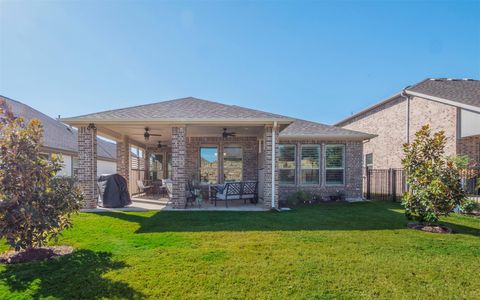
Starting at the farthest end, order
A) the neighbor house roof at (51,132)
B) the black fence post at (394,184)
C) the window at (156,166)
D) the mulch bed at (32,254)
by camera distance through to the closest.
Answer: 1. the neighbor house roof at (51,132)
2. the window at (156,166)
3. the black fence post at (394,184)
4. the mulch bed at (32,254)

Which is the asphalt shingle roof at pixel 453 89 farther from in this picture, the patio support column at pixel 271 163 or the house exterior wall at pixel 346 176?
the patio support column at pixel 271 163

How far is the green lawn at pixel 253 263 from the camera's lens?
3.20m

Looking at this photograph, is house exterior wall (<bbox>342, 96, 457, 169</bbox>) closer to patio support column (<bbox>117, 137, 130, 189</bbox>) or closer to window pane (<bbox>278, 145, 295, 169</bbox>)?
window pane (<bbox>278, 145, 295, 169</bbox>)

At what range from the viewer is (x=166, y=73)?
42.0 feet

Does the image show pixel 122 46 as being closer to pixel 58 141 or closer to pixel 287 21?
pixel 287 21

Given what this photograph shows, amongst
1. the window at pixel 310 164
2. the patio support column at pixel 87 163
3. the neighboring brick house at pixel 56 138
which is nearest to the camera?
the patio support column at pixel 87 163

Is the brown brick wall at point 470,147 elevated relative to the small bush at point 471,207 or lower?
elevated

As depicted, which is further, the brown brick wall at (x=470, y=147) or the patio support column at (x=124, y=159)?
the patio support column at (x=124, y=159)

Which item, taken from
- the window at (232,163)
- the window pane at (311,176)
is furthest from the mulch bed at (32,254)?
the window pane at (311,176)

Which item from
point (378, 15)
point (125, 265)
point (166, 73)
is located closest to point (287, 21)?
point (378, 15)

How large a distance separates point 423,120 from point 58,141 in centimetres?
2070

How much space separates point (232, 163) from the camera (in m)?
12.4

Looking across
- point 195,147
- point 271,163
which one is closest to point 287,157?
point 271,163

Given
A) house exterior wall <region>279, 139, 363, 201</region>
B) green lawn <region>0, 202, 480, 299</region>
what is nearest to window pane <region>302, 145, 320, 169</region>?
house exterior wall <region>279, 139, 363, 201</region>
